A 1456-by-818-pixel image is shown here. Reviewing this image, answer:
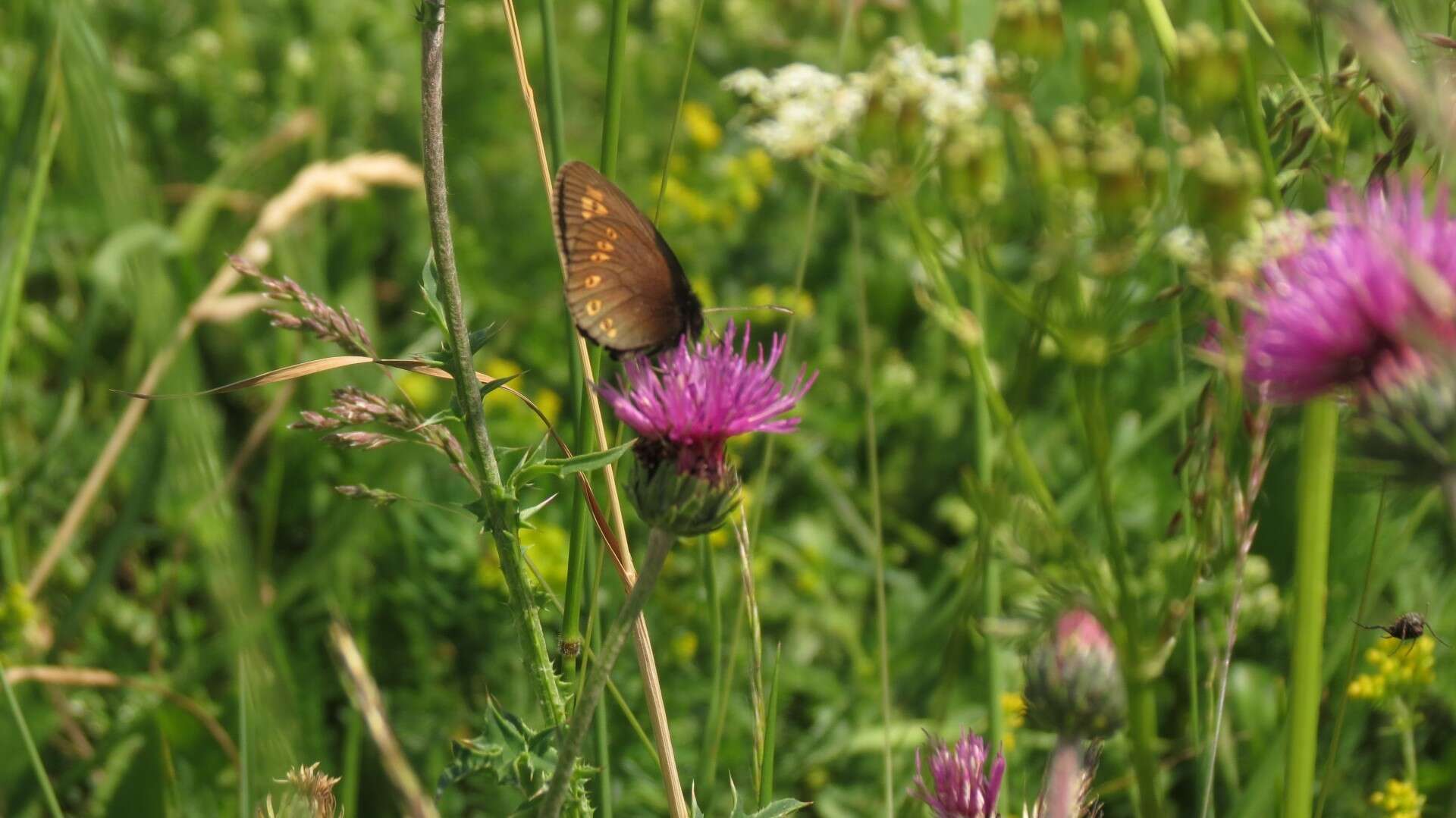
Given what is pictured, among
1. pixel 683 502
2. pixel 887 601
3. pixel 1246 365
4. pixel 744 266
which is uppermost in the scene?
pixel 1246 365

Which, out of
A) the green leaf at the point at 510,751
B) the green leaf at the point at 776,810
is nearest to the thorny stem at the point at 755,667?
the green leaf at the point at 776,810

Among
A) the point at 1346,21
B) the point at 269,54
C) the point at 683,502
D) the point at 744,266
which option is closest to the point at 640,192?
the point at 744,266

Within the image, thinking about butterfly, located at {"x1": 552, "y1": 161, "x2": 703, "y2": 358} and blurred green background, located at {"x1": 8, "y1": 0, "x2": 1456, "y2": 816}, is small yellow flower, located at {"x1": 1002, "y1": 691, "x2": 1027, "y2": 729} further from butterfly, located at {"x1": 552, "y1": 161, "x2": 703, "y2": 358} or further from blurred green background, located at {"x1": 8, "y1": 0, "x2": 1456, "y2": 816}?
butterfly, located at {"x1": 552, "y1": 161, "x2": 703, "y2": 358}

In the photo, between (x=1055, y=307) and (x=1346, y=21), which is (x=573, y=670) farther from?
(x=1346, y=21)

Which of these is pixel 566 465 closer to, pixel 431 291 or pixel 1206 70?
pixel 431 291

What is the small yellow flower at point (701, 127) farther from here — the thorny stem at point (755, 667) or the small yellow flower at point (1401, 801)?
the small yellow flower at point (1401, 801)

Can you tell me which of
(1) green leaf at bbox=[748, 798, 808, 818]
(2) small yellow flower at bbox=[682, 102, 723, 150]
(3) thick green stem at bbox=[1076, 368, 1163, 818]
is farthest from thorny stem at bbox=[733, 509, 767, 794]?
(2) small yellow flower at bbox=[682, 102, 723, 150]
